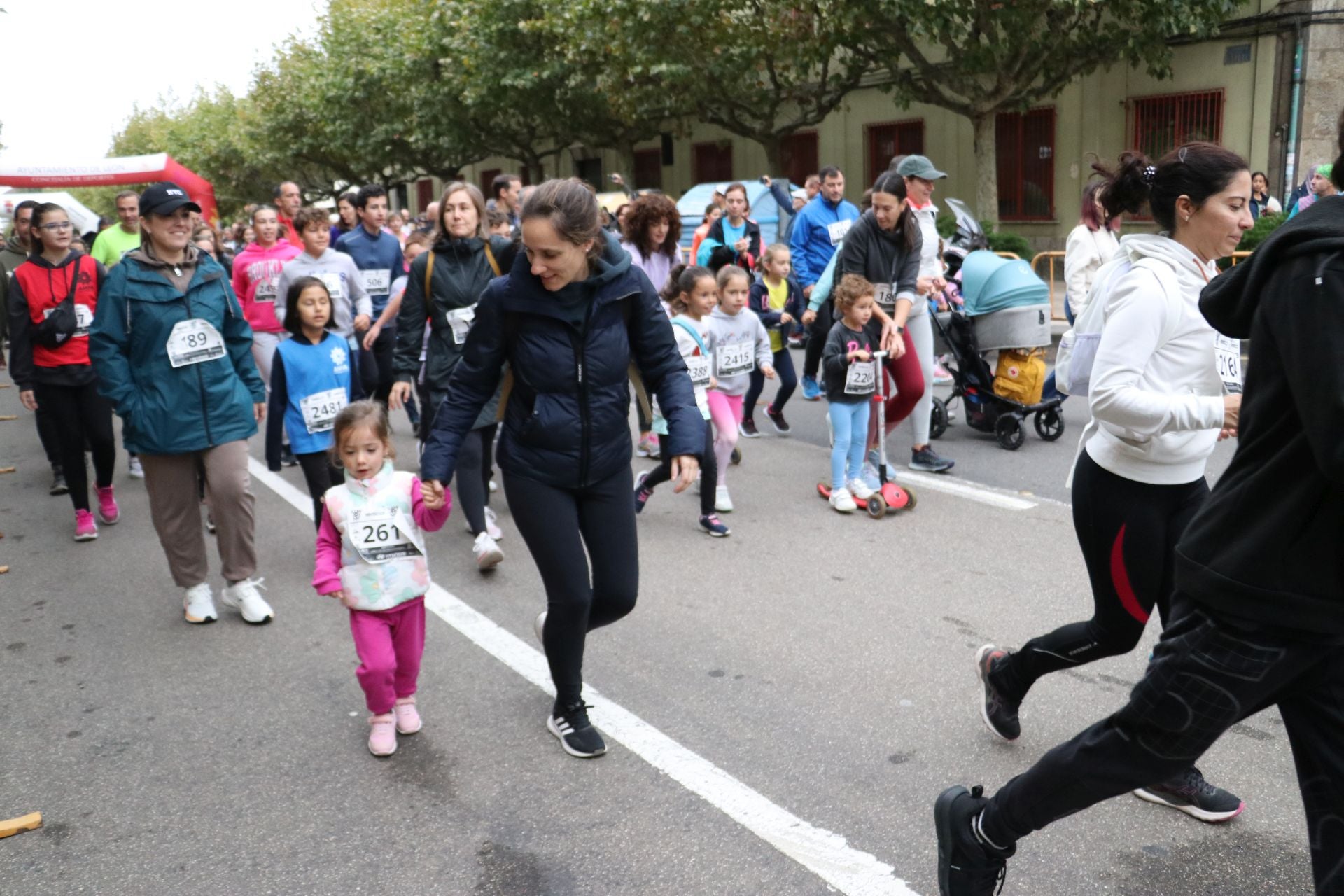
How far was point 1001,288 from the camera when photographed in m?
8.72

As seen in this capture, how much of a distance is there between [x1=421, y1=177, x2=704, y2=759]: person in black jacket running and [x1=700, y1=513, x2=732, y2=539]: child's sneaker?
2713 mm

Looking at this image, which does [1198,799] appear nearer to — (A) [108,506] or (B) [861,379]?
(B) [861,379]

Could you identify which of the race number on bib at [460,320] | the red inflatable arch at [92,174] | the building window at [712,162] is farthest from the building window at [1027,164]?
the race number on bib at [460,320]

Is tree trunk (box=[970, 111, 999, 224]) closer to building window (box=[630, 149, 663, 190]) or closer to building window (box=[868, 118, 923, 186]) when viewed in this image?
building window (box=[868, 118, 923, 186])

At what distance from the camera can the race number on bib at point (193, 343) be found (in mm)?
5281

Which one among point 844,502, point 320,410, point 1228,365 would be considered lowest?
point 844,502

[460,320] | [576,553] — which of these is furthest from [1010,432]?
[576,553]

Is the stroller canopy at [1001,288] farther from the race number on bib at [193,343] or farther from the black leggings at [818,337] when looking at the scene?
the race number on bib at [193,343]

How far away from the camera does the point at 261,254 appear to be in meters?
8.57

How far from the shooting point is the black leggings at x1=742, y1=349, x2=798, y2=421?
369 inches

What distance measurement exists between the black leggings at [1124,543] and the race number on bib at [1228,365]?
0.94ft

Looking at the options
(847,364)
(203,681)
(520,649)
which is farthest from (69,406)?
(847,364)

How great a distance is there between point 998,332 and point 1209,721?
6590mm

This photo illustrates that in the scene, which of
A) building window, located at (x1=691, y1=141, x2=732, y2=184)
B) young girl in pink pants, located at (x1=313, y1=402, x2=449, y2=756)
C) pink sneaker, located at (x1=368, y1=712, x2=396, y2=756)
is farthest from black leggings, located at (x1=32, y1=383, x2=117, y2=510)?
building window, located at (x1=691, y1=141, x2=732, y2=184)
